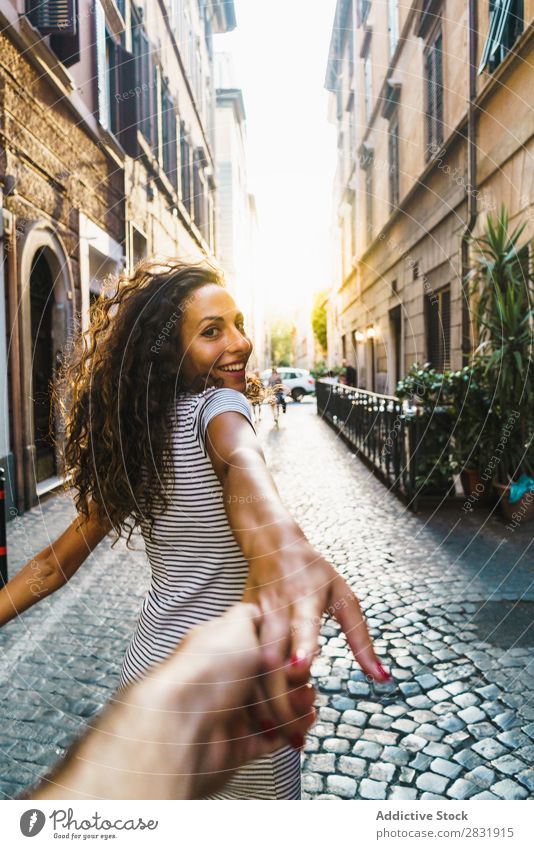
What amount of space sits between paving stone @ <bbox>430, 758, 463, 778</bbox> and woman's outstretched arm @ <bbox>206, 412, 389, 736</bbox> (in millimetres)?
1531

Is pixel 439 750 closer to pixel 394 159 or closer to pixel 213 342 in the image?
pixel 213 342

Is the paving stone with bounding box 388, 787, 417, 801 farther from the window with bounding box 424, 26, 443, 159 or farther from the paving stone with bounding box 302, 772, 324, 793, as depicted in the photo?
the window with bounding box 424, 26, 443, 159

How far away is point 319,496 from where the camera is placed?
5.95 metres

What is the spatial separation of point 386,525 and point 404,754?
3186mm

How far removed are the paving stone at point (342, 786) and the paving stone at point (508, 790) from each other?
420 millimetres

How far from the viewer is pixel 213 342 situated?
102cm

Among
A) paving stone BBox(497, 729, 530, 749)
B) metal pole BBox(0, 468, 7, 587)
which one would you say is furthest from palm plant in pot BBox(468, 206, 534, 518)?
metal pole BBox(0, 468, 7, 587)

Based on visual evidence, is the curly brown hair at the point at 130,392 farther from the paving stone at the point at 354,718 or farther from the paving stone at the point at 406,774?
the paving stone at the point at 354,718

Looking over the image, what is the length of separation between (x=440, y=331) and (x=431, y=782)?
8.93 m

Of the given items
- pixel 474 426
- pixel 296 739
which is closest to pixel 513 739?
pixel 296 739

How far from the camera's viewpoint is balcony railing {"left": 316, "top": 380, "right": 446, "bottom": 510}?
237 inches

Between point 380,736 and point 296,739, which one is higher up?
point 296,739

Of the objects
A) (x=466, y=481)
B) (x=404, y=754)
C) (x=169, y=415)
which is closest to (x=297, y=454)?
(x=466, y=481)

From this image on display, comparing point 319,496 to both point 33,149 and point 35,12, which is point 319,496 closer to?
point 33,149
